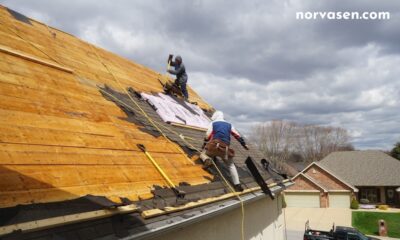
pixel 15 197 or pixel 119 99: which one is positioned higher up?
pixel 119 99

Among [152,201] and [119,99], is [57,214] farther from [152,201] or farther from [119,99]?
[119,99]

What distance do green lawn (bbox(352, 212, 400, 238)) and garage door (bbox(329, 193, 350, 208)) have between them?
3.75 metres

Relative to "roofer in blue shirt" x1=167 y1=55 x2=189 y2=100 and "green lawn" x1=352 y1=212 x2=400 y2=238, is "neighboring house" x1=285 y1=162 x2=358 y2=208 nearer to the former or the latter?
"green lawn" x1=352 y1=212 x2=400 y2=238

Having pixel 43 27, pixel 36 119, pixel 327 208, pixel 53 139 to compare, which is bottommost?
pixel 327 208

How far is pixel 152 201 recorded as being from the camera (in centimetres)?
405

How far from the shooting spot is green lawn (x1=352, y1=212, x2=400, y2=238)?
23.4m

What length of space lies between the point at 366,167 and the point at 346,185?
22.2 ft

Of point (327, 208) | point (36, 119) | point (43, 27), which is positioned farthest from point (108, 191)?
point (327, 208)

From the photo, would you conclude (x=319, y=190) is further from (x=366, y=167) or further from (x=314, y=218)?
(x=366, y=167)

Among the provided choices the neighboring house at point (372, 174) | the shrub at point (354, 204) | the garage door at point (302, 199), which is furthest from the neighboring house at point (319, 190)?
the neighboring house at point (372, 174)

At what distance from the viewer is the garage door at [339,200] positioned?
33.5 metres

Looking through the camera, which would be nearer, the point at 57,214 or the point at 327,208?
the point at 57,214

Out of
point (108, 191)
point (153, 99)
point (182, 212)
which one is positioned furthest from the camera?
point (153, 99)

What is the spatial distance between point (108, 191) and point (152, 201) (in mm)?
601
